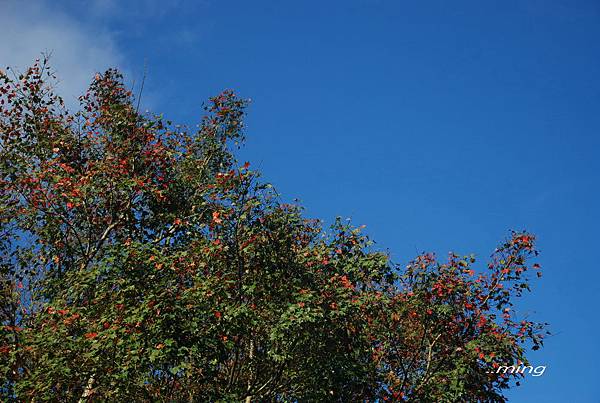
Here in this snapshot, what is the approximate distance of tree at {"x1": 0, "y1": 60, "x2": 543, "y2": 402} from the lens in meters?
14.6

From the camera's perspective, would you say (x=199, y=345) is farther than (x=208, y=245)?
No

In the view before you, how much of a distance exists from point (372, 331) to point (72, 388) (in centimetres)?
889

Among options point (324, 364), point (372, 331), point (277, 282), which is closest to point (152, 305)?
point (277, 282)

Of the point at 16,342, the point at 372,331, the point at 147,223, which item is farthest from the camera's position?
the point at 147,223

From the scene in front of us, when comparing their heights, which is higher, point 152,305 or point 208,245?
point 208,245

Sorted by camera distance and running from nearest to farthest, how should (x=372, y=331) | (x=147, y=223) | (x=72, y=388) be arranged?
(x=72, y=388)
(x=372, y=331)
(x=147, y=223)

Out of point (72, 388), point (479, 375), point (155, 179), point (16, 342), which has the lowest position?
point (72, 388)

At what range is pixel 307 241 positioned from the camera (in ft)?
73.5

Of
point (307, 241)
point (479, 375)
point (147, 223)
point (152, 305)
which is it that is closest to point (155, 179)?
point (147, 223)

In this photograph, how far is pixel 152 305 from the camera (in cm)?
1397

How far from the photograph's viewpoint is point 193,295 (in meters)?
14.3

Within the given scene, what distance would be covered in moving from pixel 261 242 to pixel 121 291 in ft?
12.3

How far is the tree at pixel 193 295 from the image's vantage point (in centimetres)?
1458

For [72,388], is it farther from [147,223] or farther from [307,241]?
[307,241]
